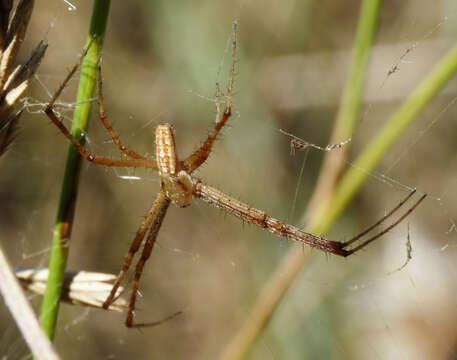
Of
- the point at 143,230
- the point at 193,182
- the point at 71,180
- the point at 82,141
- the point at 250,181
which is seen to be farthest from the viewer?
the point at 250,181

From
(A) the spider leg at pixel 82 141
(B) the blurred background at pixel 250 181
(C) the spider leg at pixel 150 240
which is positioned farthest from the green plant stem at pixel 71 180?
(B) the blurred background at pixel 250 181

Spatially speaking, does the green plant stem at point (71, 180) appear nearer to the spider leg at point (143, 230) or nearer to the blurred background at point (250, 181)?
the spider leg at point (143, 230)

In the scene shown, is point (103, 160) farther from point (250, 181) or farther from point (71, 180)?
point (250, 181)

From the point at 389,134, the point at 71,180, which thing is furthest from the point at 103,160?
the point at 389,134

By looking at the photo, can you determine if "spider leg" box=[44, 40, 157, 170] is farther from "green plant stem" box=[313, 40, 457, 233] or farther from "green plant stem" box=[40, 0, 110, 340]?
"green plant stem" box=[313, 40, 457, 233]

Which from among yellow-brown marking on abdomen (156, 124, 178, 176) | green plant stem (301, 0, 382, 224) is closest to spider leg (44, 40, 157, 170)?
yellow-brown marking on abdomen (156, 124, 178, 176)

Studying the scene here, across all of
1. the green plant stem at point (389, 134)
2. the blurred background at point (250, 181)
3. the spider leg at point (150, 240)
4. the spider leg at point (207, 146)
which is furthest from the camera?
the blurred background at point (250, 181)

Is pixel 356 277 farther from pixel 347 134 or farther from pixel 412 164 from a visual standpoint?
pixel 347 134
